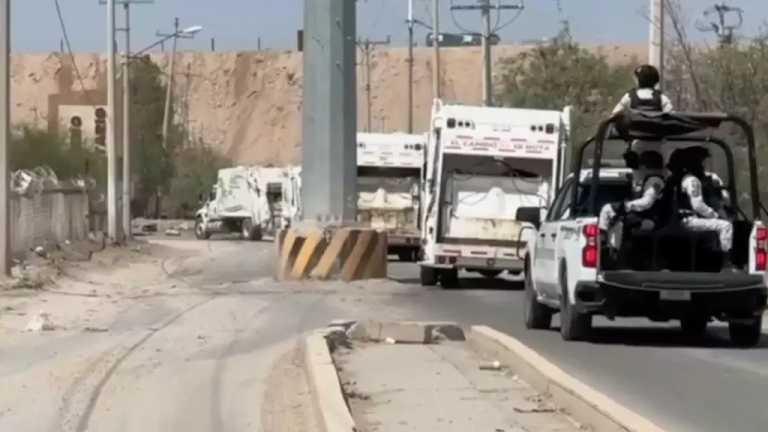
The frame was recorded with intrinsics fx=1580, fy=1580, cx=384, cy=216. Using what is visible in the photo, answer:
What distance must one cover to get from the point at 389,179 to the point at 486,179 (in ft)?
39.7

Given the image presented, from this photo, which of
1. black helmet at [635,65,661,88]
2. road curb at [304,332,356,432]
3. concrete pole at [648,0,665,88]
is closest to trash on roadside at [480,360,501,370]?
road curb at [304,332,356,432]

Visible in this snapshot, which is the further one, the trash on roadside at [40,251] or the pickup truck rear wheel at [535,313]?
the trash on roadside at [40,251]

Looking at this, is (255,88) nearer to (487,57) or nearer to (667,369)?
(487,57)

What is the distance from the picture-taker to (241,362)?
15883mm

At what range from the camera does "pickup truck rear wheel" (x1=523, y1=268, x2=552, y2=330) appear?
1941 cm

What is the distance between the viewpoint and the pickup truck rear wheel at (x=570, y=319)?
56.1 ft

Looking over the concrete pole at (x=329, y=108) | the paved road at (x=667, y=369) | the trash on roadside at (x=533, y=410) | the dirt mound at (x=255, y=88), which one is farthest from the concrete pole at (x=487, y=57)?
the dirt mound at (x=255, y=88)

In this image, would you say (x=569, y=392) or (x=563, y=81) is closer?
(x=569, y=392)

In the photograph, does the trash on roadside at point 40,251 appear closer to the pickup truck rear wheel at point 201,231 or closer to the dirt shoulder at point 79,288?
the dirt shoulder at point 79,288

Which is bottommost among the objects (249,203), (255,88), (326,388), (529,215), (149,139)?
(326,388)

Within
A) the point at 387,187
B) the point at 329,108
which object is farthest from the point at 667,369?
the point at 387,187

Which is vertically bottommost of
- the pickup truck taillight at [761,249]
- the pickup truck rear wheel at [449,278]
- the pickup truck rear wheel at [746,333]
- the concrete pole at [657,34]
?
the pickup truck rear wheel at [449,278]

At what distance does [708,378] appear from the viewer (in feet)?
46.9

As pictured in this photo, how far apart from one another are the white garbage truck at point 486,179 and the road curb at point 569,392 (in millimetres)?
12871
